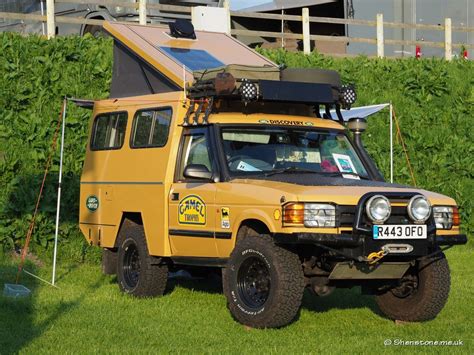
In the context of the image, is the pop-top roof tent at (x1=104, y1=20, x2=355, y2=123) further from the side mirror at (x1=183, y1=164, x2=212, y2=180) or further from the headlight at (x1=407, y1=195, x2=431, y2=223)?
the headlight at (x1=407, y1=195, x2=431, y2=223)

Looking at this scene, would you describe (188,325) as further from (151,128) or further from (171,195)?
(151,128)

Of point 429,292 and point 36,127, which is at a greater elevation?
point 36,127

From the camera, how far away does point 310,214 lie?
8711 millimetres

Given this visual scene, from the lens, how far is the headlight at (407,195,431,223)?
29.4 feet

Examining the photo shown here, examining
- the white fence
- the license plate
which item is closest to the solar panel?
the license plate

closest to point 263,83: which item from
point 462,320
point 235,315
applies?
point 235,315

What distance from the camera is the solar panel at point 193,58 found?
11.2m

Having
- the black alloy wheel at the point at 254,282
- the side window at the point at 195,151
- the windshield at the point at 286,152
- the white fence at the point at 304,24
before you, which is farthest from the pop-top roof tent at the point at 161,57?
the white fence at the point at 304,24

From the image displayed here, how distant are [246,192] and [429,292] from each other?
6.52 feet

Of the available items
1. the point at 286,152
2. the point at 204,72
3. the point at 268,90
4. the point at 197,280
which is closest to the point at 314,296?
the point at 197,280

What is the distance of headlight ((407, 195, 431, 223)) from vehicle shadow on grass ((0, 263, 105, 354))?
11.3 feet

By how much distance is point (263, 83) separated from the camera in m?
10.0

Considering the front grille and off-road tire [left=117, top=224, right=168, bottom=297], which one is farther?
off-road tire [left=117, top=224, right=168, bottom=297]

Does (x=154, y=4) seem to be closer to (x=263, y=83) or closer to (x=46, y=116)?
(x=46, y=116)
